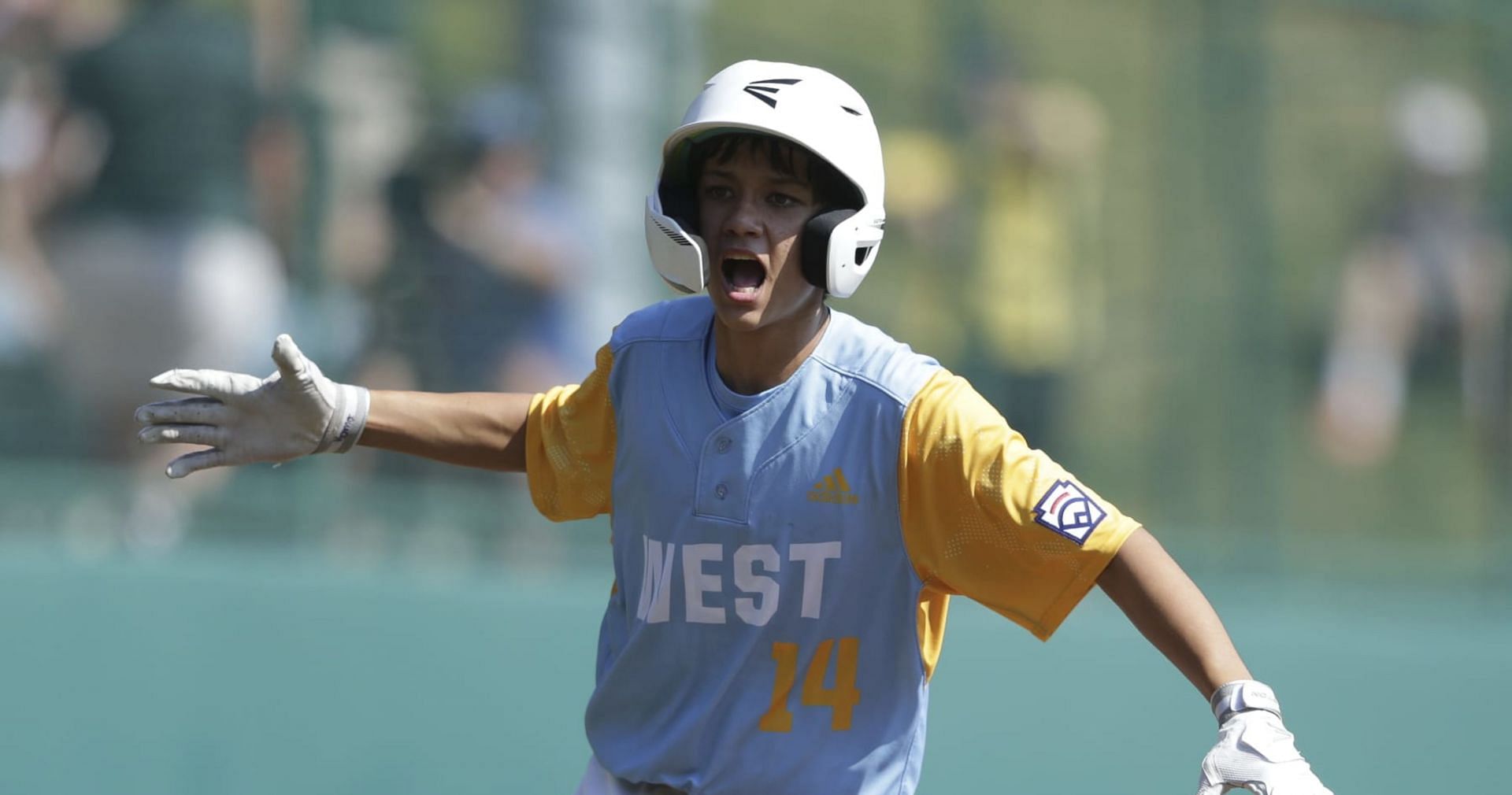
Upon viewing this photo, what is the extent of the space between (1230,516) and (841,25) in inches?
91.0

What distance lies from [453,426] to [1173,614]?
54.8 inches

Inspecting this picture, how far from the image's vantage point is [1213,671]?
126 inches

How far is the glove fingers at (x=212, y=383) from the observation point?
11.8 feet

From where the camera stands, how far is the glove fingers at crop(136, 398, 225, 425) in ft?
11.9

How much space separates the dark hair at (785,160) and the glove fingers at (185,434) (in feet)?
3.28

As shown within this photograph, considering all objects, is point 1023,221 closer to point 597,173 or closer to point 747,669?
point 597,173

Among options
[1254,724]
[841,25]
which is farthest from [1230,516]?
[1254,724]

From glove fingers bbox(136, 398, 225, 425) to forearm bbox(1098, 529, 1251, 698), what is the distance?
163 cm

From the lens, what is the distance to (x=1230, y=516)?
741cm

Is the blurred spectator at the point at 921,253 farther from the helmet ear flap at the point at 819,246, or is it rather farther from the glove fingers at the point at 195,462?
the glove fingers at the point at 195,462

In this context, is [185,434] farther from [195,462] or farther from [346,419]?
[346,419]

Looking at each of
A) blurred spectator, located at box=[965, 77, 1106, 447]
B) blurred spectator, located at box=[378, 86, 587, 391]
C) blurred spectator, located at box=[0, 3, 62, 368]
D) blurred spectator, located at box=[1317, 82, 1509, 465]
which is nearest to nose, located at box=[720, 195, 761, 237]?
blurred spectator, located at box=[378, 86, 587, 391]

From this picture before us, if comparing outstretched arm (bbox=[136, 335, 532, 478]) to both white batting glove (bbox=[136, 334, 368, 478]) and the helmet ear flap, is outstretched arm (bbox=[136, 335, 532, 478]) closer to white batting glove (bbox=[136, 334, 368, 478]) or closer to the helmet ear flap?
white batting glove (bbox=[136, 334, 368, 478])

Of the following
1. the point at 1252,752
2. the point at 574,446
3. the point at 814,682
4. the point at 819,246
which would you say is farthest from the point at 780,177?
the point at 1252,752
